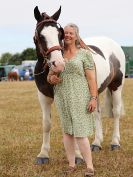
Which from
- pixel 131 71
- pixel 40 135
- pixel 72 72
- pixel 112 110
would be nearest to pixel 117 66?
Answer: pixel 112 110

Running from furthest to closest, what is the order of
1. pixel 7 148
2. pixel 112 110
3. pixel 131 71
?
pixel 131 71, pixel 112 110, pixel 7 148

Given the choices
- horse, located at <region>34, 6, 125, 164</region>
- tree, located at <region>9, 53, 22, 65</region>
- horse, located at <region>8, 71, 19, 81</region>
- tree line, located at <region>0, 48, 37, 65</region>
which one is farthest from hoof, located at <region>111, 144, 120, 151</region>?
tree, located at <region>9, 53, 22, 65</region>

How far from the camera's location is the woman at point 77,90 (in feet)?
20.1

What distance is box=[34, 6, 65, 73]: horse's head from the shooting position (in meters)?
5.90

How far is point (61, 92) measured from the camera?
626 centimetres

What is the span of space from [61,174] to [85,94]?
1124mm

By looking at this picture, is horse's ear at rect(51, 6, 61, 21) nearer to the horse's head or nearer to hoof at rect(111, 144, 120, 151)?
the horse's head

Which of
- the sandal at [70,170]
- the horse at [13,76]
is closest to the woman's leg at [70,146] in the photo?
the sandal at [70,170]

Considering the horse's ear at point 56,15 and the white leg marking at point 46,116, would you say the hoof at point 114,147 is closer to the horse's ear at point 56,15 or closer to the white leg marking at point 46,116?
the white leg marking at point 46,116

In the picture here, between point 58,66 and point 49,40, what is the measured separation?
50 cm

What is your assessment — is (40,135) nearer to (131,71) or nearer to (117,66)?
(117,66)

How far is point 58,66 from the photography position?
579 cm

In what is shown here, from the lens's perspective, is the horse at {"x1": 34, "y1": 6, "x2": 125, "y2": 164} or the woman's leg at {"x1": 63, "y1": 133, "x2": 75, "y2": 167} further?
the woman's leg at {"x1": 63, "y1": 133, "x2": 75, "y2": 167}

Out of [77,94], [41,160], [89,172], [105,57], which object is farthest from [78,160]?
[105,57]
